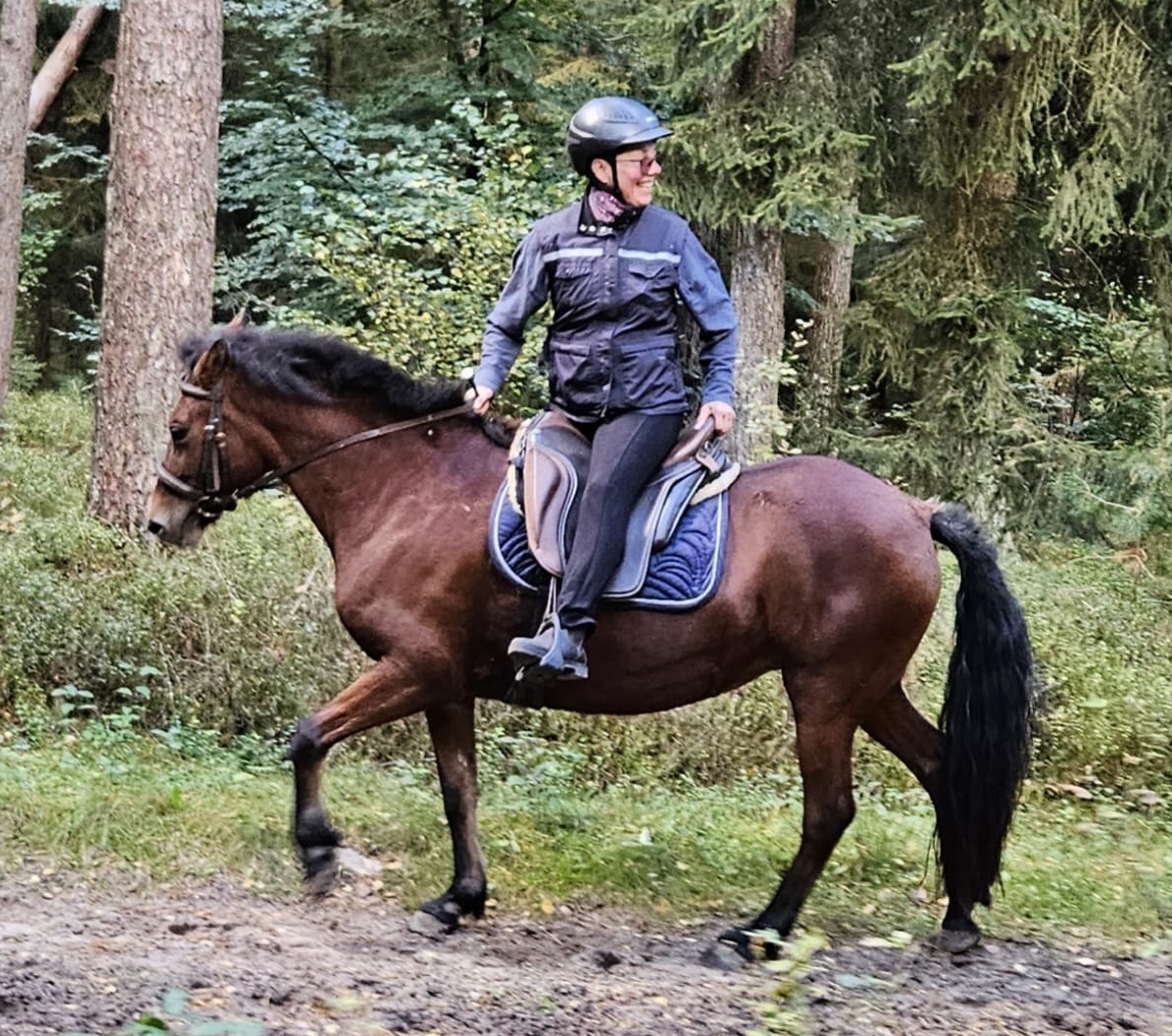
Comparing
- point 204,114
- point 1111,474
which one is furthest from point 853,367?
point 204,114

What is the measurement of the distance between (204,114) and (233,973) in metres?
7.82

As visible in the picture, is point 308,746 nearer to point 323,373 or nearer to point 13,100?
point 323,373

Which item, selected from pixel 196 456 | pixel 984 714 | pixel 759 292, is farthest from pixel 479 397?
pixel 759 292

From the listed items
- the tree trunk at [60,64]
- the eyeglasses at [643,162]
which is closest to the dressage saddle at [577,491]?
the eyeglasses at [643,162]

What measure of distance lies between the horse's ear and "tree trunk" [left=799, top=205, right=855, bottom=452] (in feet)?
27.3

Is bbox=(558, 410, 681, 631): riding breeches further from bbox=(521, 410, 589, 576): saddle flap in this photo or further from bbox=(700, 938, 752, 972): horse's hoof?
bbox=(700, 938, 752, 972): horse's hoof

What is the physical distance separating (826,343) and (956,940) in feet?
39.0

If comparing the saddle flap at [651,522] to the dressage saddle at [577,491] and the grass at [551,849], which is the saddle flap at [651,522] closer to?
the dressage saddle at [577,491]

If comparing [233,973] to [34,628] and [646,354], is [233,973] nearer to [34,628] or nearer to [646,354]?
[646,354]

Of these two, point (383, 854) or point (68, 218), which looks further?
point (68, 218)

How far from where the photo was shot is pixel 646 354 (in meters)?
5.26

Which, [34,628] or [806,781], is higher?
[806,781]

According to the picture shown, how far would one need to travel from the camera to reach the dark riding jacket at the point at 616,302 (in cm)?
523

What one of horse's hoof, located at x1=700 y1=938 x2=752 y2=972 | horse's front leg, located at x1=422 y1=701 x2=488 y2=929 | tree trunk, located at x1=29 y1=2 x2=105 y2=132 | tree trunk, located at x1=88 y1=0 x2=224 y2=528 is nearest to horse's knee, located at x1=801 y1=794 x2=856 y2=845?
horse's hoof, located at x1=700 y1=938 x2=752 y2=972
